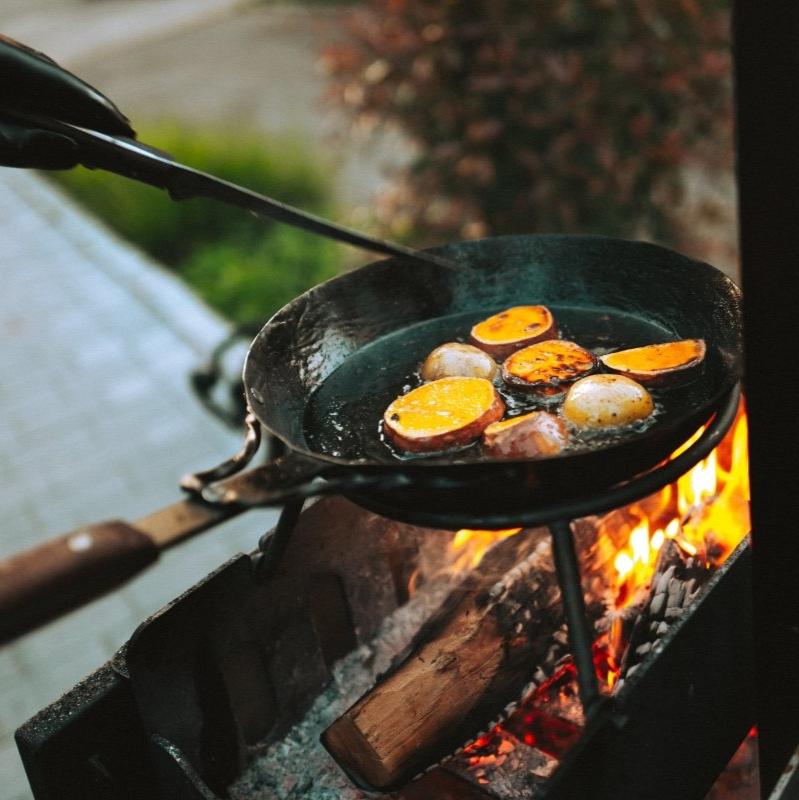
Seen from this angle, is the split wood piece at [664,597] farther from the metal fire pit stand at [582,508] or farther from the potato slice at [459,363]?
the potato slice at [459,363]

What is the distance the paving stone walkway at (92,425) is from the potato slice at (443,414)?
1.94m

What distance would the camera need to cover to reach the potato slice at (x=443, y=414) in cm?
189

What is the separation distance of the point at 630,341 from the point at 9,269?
621 cm

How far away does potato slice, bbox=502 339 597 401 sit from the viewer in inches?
81.4

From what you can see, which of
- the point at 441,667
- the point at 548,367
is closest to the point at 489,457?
the point at 548,367

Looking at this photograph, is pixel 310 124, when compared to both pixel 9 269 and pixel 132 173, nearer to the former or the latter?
pixel 9 269

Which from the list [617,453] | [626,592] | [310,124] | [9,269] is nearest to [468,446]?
[617,453]

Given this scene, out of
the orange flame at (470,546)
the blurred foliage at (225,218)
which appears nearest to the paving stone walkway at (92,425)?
the blurred foliage at (225,218)

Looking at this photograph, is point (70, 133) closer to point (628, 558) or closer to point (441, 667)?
point (441, 667)

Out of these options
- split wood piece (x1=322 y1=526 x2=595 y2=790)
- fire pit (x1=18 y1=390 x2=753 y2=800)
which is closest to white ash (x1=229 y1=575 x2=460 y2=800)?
fire pit (x1=18 y1=390 x2=753 y2=800)

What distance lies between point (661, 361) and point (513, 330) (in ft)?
1.26

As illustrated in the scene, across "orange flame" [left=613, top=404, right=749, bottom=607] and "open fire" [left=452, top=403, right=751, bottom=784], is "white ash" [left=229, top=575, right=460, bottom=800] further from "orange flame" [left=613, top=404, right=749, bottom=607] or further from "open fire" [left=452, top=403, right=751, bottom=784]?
"orange flame" [left=613, top=404, right=749, bottom=607]

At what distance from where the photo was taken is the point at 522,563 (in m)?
2.39

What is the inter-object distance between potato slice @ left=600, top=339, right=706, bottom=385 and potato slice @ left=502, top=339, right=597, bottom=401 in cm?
6
